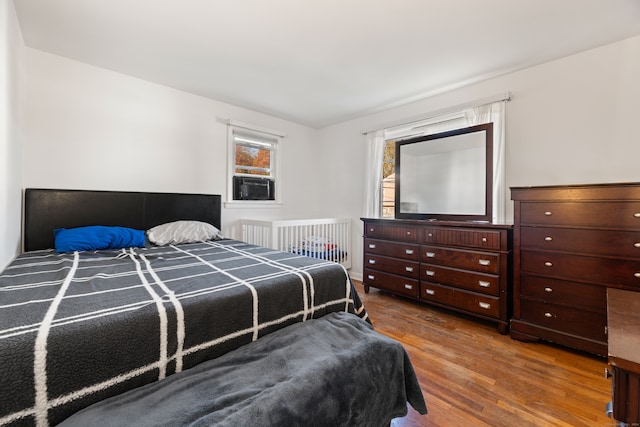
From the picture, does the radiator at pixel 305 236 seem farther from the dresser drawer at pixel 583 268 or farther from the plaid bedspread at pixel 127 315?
the dresser drawer at pixel 583 268

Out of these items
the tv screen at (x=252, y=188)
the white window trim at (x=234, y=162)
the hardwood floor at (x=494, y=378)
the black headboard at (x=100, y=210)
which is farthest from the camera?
the tv screen at (x=252, y=188)

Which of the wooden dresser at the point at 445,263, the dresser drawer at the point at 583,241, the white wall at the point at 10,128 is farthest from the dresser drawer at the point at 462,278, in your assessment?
the white wall at the point at 10,128

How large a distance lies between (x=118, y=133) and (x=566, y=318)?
423 centimetres

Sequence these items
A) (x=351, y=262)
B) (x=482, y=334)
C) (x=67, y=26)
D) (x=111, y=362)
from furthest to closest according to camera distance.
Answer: (x=351, y=262), (x=482, y=334), (x=67, y=26), (x=111, y=362)

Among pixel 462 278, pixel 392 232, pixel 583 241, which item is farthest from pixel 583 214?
pixel 392 232

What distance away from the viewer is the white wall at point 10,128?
63.6 inches

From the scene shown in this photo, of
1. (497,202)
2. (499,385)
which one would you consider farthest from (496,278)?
(499,385)

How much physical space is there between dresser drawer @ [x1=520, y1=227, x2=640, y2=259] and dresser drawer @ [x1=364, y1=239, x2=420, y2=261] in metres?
0.96

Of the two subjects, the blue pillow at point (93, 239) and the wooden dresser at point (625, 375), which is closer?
the wooden dresser at point (625, 375)

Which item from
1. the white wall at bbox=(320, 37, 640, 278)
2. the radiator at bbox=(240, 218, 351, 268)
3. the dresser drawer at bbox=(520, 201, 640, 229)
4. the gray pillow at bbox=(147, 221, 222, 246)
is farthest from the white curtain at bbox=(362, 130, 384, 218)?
the gray pillow at bbox=(147, 221, 222, 246)

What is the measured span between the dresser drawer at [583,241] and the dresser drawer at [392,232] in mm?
950

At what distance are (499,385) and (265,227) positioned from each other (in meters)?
2.58

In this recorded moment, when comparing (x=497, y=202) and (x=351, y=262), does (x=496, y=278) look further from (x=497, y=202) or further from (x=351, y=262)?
(x=351, y=262)

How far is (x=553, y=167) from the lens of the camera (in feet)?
7.95
